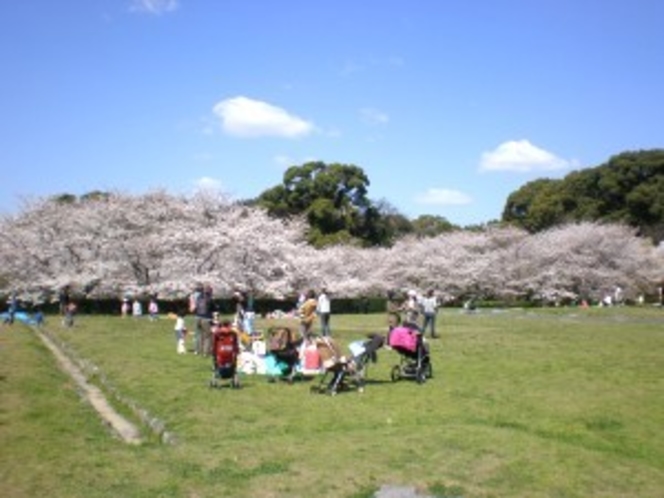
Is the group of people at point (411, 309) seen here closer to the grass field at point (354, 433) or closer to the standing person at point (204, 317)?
the grass field at point (354, 433)

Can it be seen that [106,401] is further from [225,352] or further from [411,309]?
[411,309]

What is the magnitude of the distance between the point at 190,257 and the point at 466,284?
28.4 meters

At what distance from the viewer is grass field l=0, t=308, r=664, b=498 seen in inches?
311

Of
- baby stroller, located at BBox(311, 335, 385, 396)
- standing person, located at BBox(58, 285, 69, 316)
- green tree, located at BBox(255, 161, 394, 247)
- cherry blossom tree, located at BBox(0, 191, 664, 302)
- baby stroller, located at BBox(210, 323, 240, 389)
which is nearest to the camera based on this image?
baby stroller, located at BBox(311, 335, 385, 396)

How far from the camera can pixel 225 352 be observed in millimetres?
14320

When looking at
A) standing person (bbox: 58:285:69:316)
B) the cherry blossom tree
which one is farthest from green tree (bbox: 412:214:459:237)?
standing person (bbox: 58:285:69:316)

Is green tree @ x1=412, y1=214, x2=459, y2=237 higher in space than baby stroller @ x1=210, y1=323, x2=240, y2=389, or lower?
higher

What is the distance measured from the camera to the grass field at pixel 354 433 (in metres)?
7.91

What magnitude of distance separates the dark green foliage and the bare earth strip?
208ft

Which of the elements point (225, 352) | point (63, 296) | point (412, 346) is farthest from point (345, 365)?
point (63, 296)

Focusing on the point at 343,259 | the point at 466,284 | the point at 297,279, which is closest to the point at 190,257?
the point at 297,279

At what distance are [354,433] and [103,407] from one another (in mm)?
5946

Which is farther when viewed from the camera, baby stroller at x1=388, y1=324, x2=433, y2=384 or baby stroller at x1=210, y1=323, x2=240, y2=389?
baby stroller at x1=388, y1=324, x2=433, y2=384

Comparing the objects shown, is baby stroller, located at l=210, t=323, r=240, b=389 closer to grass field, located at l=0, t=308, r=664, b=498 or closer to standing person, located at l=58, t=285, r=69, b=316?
grass field, located at l=0, t=308, r=664, b=498
